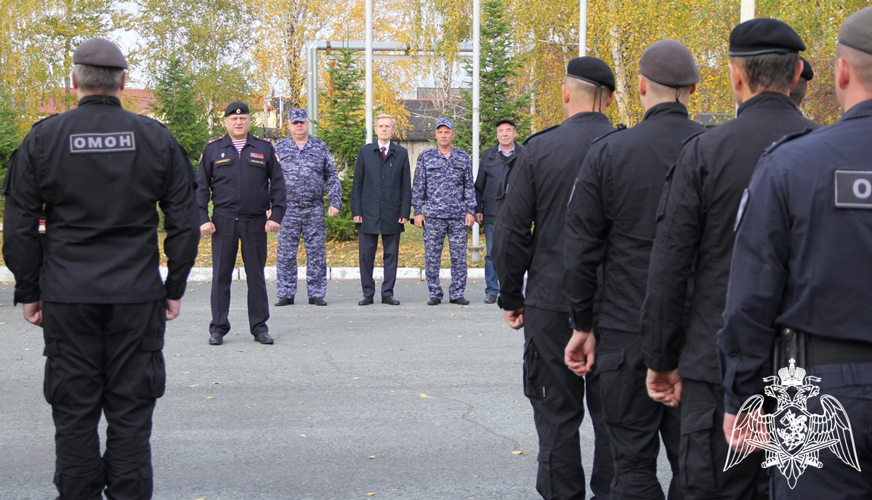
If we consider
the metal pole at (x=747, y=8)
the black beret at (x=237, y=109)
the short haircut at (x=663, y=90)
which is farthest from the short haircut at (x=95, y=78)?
the metal pole at (x=747, y=8)

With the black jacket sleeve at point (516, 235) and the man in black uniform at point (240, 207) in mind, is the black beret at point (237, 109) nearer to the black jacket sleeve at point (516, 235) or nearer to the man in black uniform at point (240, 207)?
the man in black uniform at point (240, 207)

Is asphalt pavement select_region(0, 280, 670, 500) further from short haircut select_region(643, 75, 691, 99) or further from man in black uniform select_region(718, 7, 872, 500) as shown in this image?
man in black uniform select_region(718, 7, 872, 500)

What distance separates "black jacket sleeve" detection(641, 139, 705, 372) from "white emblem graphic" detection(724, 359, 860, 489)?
54cm

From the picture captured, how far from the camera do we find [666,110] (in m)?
3.68

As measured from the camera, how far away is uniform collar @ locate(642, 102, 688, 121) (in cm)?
368

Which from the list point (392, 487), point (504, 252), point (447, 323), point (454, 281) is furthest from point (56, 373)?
point (454, 281)

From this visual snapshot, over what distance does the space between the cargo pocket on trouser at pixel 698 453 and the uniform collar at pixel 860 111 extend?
106cm

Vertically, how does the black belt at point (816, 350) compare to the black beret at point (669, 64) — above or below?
below

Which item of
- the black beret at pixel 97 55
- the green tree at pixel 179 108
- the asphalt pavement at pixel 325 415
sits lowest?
the asphalt pavement at pixel 325 415

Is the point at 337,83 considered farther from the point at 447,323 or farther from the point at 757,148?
the point at 757,148

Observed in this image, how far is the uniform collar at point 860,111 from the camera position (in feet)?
7.80

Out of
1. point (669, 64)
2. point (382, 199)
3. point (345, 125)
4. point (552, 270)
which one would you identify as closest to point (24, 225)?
point (552, 270)

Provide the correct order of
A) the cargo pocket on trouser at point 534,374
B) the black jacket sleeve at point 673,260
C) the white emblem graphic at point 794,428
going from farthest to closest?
the cargo pocket on trouser at point 534,374 → the black jacket sleeve at point 673,260 → the white emblem graphic at point 794,428

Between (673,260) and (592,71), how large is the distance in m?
1.47
